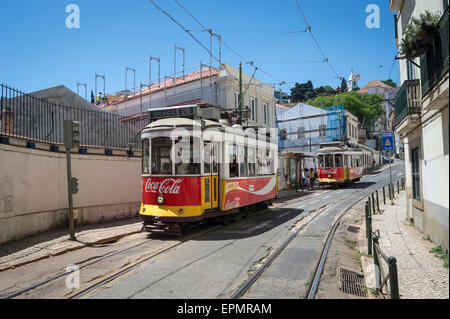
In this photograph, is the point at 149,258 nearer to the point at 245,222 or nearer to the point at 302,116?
the point at 245,222

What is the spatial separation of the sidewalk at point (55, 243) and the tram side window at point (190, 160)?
262 centimetres

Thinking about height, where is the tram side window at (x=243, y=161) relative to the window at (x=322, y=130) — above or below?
below

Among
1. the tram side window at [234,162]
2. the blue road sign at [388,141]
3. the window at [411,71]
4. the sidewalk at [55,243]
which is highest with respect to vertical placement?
the window at [411,71]

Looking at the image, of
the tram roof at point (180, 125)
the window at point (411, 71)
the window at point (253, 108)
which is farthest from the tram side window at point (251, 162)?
the window at point (253, 108)

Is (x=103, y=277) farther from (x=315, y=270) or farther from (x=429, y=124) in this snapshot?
(x=429, y=124)

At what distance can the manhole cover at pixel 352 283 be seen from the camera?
5.27 m

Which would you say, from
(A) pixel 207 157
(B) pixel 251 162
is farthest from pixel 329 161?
(A) pixel 207 157

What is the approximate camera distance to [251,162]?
11.9 metres

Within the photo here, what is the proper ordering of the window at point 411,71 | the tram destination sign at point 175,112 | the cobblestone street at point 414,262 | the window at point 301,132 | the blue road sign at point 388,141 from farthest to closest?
the window at point 301,132 < the blue road sign at point 388,141 < the tram destination sign at point 175,112 < the window at point 411,71 < the cobblestone street at point 414,262

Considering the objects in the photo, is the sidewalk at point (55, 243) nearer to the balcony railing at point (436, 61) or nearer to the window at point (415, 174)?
the window at point (415, 174)

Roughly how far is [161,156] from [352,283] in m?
5.78

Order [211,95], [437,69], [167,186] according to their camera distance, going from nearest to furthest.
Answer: [437,69], [167,186], [211,95]

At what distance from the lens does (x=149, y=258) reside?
6.91 m
